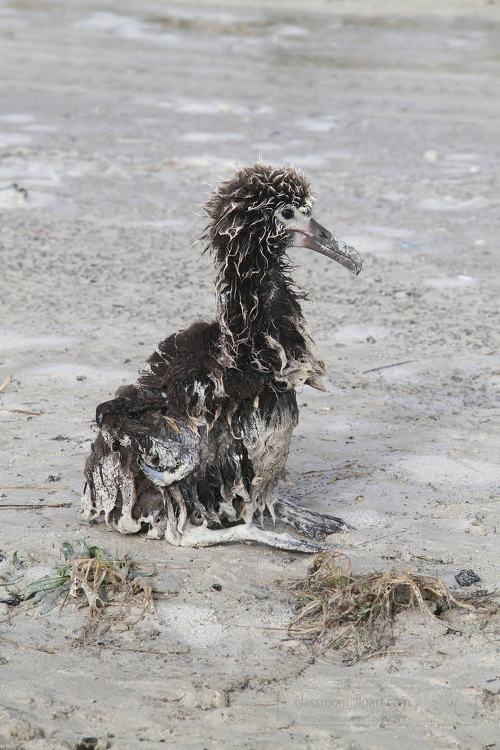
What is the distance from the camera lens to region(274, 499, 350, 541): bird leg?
501 cm

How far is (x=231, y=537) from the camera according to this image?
16.0ft

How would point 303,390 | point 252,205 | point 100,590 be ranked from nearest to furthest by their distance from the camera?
1. point 100,590
2. point 252,205
3. point 303,390

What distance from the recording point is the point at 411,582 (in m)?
4.23

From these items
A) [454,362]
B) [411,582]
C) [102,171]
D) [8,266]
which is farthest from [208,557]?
[102,171]

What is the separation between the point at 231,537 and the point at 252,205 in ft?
5.61

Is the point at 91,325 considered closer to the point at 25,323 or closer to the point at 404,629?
the point at 25,323

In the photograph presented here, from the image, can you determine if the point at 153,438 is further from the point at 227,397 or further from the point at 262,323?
the point at 262,323

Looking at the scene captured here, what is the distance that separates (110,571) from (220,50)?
16684mm

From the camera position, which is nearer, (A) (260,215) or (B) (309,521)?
(A) (260,215)

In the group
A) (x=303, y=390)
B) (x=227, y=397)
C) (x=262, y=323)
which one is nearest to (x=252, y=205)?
(x=262, y=323)

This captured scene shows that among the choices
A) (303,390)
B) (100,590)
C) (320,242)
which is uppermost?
(320,242)

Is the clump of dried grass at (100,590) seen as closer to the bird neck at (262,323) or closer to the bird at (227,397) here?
the bird at (227,397)

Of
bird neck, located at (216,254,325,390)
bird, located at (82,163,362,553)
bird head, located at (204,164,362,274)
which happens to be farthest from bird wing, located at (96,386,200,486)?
bird head, located at (204,164,362,274)

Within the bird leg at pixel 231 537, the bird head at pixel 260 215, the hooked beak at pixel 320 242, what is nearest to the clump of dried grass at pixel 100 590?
the bird leg at pixel 231 537
